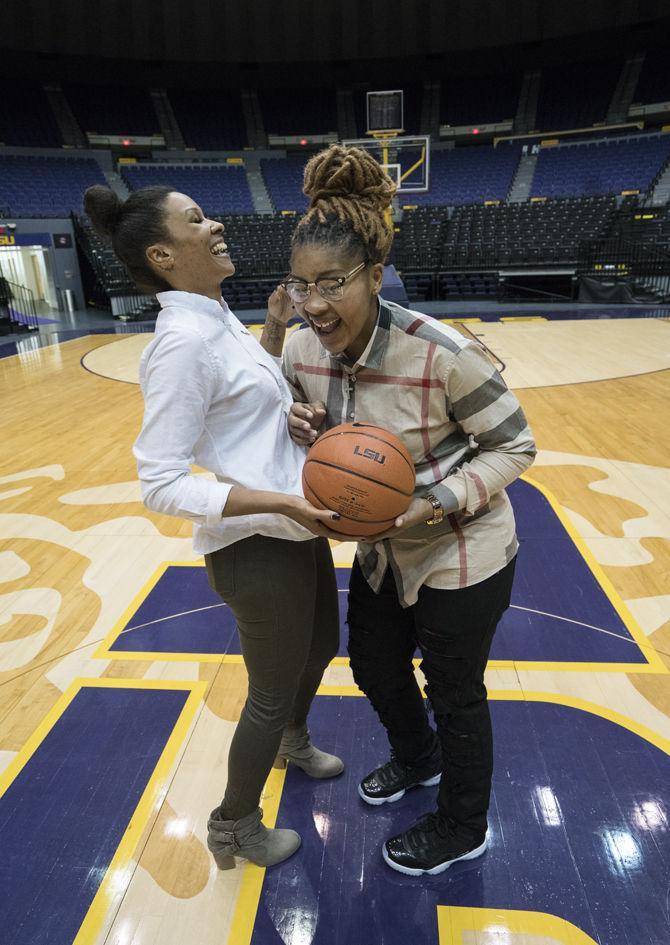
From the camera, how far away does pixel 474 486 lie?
49.7 inches

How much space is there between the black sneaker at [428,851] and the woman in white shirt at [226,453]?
0.41 meters

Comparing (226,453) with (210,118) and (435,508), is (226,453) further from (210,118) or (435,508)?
(210,118)

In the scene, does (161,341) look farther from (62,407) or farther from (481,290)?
(481,290)

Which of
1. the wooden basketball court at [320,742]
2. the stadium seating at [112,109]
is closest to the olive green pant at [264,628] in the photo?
the wooden basketball court at [320,742]

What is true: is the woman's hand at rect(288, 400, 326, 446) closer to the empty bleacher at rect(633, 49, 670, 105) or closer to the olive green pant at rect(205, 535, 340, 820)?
the olive green pant at rect(205, 535, 340, 820)

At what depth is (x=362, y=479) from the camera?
1212mm

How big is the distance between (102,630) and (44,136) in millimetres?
23172

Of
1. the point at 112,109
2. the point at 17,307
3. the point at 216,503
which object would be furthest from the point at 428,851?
the point at 112,109

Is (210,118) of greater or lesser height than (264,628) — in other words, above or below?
above

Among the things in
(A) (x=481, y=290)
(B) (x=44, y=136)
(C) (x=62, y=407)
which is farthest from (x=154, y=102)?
(C) (x=62, y=407)

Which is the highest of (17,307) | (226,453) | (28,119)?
(28,119)

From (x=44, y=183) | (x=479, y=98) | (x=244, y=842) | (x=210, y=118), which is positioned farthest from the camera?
(x=210, y=118)

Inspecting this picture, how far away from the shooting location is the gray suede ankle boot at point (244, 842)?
1.55m

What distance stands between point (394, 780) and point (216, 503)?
3.67 ft
